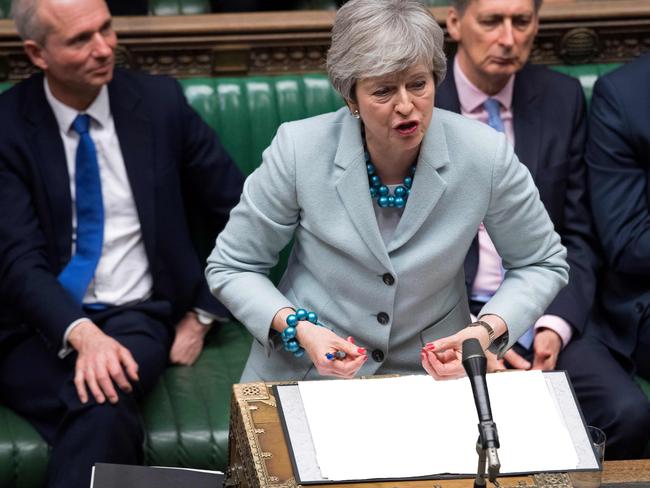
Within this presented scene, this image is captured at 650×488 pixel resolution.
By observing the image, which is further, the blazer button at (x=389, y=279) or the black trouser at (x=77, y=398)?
the black trouser at (x=77, y=398)

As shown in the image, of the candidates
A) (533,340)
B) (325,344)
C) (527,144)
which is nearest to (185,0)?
(527,144)

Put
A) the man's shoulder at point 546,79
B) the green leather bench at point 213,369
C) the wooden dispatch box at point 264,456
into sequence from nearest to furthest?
the wooden dispatch box at point 264,456, the green leather bench at point 213,369, the man's shoulder at point 546,79

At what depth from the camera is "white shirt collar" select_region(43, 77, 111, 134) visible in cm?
339

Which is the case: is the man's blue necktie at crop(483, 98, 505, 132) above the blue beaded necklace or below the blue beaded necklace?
below

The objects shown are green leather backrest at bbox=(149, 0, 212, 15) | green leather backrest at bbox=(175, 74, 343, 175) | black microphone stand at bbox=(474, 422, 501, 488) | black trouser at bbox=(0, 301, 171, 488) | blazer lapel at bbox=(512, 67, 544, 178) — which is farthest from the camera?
green leather backrest at bbox=(149, 0, 212, 15)

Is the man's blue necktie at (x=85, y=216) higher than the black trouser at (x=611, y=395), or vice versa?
the man's blue necktie at (x=85, y=216)

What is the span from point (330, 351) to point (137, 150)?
1.20 meters

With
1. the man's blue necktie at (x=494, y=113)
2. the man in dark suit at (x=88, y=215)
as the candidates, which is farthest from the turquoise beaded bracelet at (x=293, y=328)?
the man's blue necktie at (x=494, y=113)

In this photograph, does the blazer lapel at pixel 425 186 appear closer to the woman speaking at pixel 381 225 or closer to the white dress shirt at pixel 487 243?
the woman speaking at pixel 381 225

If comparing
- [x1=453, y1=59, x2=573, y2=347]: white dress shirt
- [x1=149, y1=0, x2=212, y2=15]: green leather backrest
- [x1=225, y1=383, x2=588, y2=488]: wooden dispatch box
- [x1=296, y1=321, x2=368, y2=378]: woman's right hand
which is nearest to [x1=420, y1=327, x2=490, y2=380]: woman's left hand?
[x1=296, y1=321, x2=368, y2=378]: woman's right hand

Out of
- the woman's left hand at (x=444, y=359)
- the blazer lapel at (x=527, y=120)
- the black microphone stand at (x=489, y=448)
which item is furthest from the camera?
the blazer lapel at (x=527, y=120)

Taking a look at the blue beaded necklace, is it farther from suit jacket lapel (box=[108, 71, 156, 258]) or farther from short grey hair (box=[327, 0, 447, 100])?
suit jacket lapel (box=[108, 71, 156, 258])

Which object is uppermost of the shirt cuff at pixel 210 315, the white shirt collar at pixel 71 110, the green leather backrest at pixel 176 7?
the white shirt collar at pixel 71 110

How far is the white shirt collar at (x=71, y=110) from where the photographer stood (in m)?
3.39
